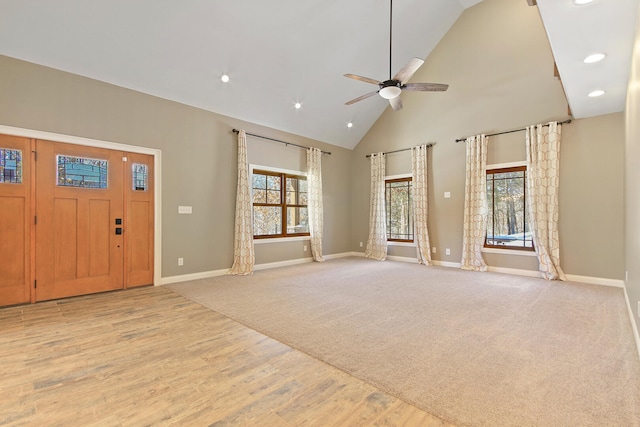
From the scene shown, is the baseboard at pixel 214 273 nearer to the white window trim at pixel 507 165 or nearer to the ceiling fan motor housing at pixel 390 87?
the ceiling fan motor housing at pixel 390 87

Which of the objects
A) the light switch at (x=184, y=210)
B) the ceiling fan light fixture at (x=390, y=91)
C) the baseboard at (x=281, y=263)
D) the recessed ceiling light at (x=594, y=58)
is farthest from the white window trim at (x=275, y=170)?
the recessed ceiling light at (x=594, y=58)

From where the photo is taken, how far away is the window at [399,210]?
7.36 m

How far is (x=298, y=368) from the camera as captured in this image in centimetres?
224

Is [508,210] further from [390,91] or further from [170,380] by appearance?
[170,380]

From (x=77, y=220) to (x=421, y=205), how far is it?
6.36 meters

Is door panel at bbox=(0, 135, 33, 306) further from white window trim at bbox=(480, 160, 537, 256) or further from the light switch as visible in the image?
white window trim at bbox=(480, 160, 537, 256)

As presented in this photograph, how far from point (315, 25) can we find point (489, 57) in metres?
3.72

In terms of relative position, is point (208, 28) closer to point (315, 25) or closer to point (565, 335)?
point (315, 25)

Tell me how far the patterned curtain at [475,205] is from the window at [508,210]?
19cm

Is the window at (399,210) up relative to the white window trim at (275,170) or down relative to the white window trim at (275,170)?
down

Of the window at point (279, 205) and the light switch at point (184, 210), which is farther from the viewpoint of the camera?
the window at point (279, 205)

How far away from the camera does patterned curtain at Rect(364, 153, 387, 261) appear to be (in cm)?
758

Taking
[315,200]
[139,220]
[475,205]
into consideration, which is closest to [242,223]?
[139,220]

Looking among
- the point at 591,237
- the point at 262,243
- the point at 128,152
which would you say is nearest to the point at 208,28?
the point at 128,152
